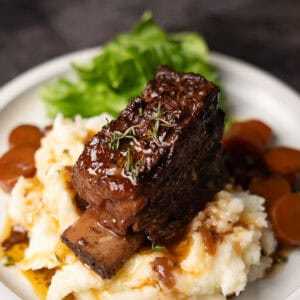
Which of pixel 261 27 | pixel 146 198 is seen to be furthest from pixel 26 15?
pixel 146 198

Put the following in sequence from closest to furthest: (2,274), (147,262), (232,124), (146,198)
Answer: (146,198), (147,262), (2,274), (232,124)

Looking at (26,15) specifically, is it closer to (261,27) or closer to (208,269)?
(261,27)

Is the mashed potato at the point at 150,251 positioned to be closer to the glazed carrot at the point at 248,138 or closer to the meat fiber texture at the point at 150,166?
the meat fiber texture at the point at 150,166

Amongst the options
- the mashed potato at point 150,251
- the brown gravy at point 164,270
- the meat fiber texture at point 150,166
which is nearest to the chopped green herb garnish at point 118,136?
the meat fiber texture at point 150,166

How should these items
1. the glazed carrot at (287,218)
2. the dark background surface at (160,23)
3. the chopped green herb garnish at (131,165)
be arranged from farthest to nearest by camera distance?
the dark background surface at (160,23) < the glazed carrot at (287,218) < the chopped green herb garnish at (131,165)

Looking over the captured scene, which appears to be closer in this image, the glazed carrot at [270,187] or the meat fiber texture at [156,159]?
the meat fiber texture at [156,159]

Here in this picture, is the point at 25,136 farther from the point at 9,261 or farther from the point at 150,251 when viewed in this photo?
the point at 150,251

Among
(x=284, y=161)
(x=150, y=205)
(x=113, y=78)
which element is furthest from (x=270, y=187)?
(x=113, y=78)
